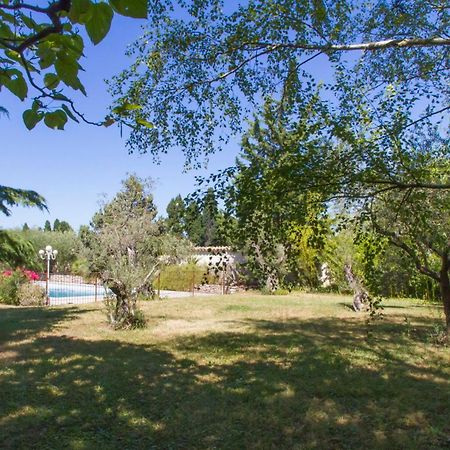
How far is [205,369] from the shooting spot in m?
7.26

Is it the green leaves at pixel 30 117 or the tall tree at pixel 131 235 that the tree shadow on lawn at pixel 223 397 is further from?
the tall tree at pixel 131 235

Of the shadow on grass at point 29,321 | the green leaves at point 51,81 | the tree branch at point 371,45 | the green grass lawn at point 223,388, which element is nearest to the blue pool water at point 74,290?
the shadow on grass at point 29,321

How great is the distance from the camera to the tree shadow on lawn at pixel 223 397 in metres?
4.49

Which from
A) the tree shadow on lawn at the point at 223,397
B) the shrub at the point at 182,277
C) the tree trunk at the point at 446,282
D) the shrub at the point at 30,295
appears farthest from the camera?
the shrub at the point at 182,277

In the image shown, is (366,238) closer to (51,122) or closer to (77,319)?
(51,122)

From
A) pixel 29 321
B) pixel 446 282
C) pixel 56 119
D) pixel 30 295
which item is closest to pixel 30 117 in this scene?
pixel 56 119

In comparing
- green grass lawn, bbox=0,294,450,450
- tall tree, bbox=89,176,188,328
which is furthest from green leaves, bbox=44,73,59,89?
tall tree, bbox=89,176,188,328

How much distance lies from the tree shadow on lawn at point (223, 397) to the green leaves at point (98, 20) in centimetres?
393

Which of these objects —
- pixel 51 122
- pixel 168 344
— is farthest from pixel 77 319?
pixel 51 122

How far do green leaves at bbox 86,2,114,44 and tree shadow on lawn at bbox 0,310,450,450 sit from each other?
3.93m

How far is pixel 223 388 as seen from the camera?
618cm

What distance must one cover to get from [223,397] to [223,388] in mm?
419

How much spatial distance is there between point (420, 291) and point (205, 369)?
15656 millimetres

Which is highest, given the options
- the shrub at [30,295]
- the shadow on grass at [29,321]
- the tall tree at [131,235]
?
the tall tree at [131,235]
